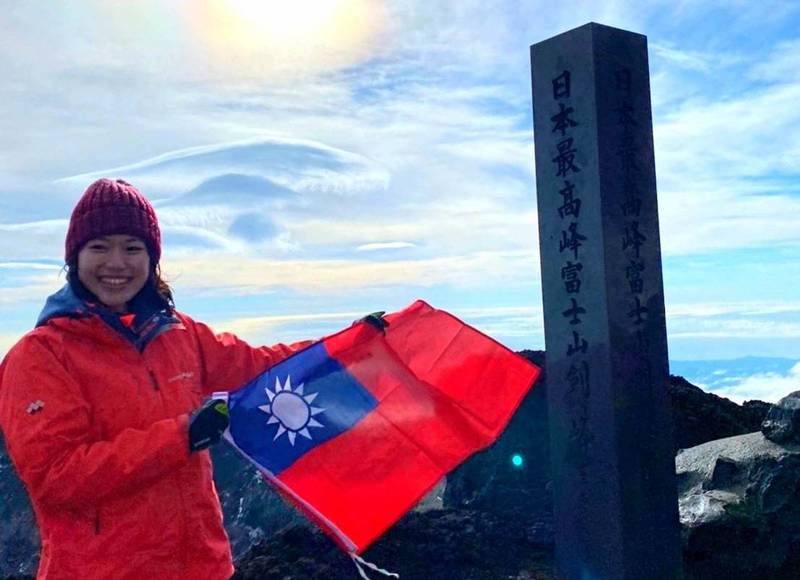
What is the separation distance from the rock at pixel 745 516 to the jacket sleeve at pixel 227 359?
4.13m

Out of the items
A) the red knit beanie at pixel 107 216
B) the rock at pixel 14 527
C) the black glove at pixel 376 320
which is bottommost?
the rock at pixel 14 527

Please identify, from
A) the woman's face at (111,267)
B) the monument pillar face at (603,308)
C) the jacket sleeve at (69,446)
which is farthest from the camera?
the monument pillar face at (603,308)

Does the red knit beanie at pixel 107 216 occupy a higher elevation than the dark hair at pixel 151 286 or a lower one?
higher

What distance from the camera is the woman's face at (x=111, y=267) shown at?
349 cm

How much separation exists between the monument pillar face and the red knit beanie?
315cm

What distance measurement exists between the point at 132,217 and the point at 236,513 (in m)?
8.65

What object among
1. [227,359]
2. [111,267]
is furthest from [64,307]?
[227,359]

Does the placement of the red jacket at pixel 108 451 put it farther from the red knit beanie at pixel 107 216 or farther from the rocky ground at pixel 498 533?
the rocky ground at pixel 498 533

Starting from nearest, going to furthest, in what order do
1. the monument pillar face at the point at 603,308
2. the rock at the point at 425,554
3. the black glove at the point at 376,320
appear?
the black glove at the point at 376,320, the monument pillar face at the point at 603,308, the rock at the point at 425,554

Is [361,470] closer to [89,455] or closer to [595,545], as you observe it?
[89,455]

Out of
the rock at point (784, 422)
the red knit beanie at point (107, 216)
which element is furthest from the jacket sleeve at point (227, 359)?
the rock at point (784, 422)

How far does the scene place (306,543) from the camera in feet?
22.5

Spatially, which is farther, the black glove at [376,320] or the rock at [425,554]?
the rock at [425,554]

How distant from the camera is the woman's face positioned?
3488 millimetres
